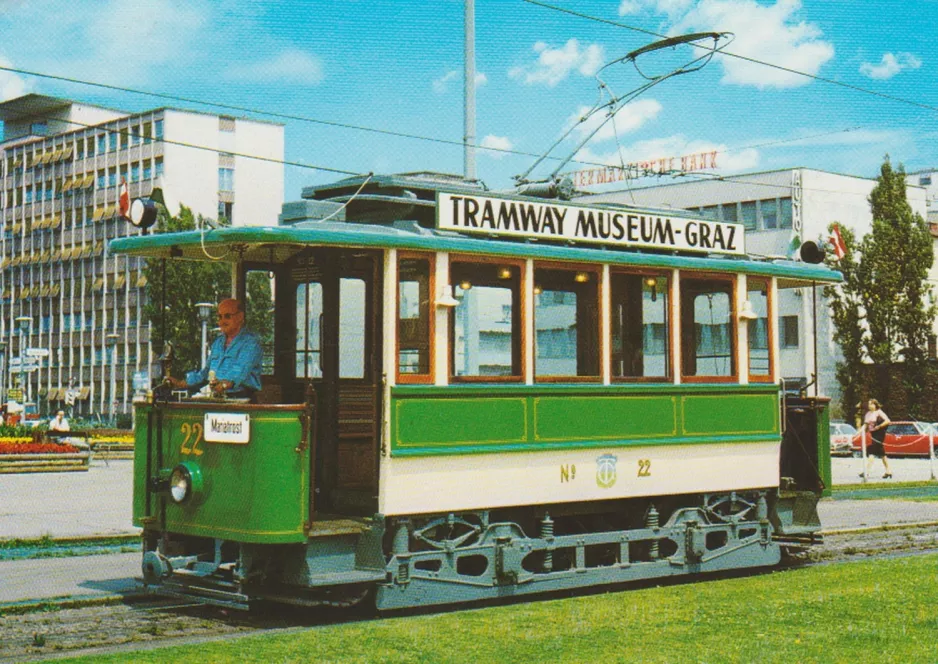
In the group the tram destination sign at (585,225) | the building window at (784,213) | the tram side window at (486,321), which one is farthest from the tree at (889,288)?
the tram side window at (486,321)

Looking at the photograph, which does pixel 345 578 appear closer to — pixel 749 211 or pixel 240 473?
pixel 240 473

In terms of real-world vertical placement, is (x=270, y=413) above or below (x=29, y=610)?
above

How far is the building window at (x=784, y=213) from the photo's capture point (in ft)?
192

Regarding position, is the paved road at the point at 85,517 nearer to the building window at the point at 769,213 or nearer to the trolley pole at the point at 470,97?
the trolley pole at the point at 470,97

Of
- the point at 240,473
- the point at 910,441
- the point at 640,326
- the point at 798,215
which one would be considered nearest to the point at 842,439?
the point at 910,441

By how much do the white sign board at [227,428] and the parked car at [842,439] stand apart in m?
38.9

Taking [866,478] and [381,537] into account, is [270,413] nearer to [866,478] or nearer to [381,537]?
[381,537]

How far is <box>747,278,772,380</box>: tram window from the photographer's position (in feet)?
42.0

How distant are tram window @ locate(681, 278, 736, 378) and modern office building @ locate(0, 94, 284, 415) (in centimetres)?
7338

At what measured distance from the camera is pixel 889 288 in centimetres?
5266

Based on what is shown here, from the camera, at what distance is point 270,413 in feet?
30.9

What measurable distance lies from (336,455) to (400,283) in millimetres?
1401

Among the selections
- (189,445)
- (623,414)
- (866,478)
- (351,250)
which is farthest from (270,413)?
(866,478)

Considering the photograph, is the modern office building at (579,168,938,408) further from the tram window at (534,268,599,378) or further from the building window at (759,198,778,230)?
the tram window at (534,268,599,378)
